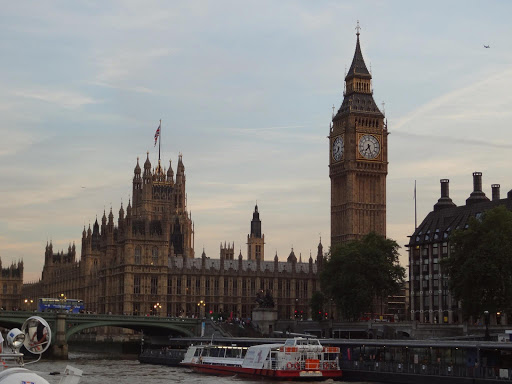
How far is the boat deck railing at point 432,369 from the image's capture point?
61.2m

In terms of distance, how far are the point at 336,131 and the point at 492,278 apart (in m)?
77.0

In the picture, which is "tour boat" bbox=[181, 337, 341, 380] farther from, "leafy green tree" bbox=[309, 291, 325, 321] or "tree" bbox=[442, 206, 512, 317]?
"leafy green tree" bbox=[309, 291, 325, 321]

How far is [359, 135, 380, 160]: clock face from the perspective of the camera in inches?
6147

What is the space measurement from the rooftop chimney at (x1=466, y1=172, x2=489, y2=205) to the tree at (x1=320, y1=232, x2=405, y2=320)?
1428 centimetres

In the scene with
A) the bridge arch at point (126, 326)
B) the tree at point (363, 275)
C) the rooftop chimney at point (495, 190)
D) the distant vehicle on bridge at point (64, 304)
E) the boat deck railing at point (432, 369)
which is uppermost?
the rooftop chimney at point (495, 190)

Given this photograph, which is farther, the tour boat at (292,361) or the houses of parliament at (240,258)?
the houses of parliament at (240,258)

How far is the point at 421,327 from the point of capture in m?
100

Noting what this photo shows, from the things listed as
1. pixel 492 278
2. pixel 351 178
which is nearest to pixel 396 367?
pixel 492 278

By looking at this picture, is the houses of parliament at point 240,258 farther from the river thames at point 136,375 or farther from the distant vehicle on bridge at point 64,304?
the river thames at point 136,375

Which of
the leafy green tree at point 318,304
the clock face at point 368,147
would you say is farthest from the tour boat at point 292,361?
the clock face at point 368,147

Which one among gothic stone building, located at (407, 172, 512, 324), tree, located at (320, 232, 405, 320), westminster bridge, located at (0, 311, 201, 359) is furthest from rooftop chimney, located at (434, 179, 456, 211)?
westminster bridge, located at (0, 311, 201, 359)

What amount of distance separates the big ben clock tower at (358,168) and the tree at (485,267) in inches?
2514

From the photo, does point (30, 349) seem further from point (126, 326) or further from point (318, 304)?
point (318, 304)

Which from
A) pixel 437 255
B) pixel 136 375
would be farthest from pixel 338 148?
pixel 136 375
